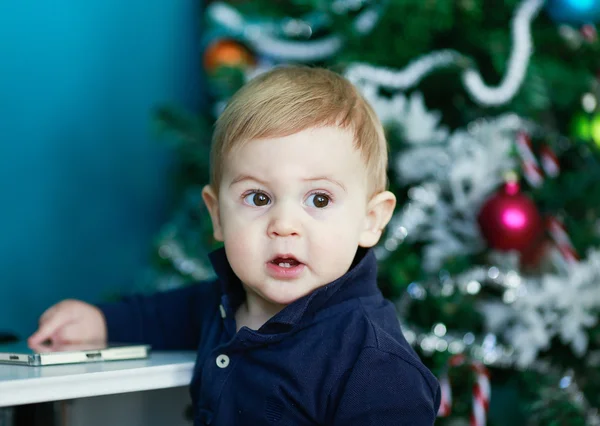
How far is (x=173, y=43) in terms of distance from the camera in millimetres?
2215

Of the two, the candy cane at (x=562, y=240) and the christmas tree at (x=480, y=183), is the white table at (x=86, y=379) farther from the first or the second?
the candy cane at (x=562, y=240)

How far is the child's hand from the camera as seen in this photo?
1.14m

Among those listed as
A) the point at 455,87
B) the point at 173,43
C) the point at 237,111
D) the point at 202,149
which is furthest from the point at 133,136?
the point at 237,111

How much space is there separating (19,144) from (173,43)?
548mm

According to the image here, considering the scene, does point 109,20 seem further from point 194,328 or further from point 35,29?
point 194,328

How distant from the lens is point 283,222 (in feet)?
3.08

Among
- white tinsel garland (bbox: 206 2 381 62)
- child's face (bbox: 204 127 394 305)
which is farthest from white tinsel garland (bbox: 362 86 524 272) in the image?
child's face (bbox: 204 127 394 305)

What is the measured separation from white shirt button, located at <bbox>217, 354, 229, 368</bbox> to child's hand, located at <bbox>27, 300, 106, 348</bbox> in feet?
0.88

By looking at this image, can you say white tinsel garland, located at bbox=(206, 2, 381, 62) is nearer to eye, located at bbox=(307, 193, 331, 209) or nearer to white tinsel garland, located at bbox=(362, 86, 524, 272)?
white tinsel garland, located at bbox=(362, 86, 524, 272)

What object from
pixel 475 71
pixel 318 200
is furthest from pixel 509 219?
pixel 318 200

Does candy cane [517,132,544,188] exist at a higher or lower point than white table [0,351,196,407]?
lower

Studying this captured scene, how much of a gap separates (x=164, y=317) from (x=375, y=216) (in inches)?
15.1

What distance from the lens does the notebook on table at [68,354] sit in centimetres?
95

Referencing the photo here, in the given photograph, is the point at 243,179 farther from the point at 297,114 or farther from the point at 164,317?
the point at 164,317
